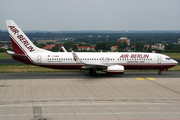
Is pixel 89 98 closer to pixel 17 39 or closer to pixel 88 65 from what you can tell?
pixel 88 65

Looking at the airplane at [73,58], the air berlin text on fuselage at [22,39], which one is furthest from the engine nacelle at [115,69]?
the air berlin text on fuselage at [22,39]

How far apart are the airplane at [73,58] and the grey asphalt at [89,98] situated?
3512 millimetres

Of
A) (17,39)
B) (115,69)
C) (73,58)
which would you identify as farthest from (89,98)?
(17,39)

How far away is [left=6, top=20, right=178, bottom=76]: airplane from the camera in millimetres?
40406

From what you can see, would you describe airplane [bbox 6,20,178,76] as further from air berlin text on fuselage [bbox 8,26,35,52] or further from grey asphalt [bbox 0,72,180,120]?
grey asphalt [bbox 0,72,180,120]

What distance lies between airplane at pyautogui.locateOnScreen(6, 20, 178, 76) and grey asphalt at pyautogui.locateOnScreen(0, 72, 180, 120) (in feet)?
11.5

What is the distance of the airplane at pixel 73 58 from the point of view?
133ft

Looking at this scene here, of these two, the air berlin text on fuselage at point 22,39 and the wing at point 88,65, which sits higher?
the air berlin text on fuselage at point 22,39

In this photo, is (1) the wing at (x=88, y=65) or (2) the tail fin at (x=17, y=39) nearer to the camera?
(1) the wing at (x=88, y=65)

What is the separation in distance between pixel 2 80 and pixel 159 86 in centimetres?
2134

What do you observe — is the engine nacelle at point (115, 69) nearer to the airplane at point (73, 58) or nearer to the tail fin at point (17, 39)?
the airplane at point (73, 58)

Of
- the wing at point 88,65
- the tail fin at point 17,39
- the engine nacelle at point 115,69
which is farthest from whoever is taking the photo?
the tail fin at point 17,39

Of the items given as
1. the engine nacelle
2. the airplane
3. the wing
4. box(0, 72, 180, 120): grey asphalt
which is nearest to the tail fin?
the airplane

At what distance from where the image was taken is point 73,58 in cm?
4100
